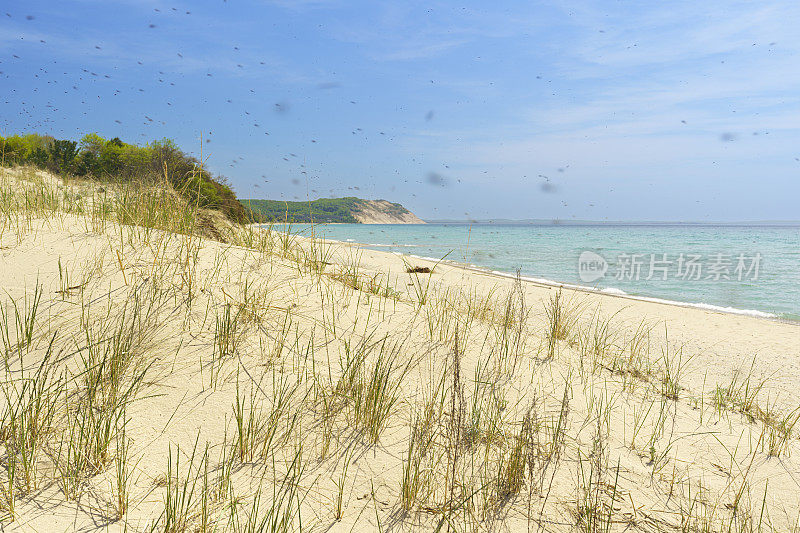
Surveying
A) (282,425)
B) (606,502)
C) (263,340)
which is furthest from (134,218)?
(606,502)

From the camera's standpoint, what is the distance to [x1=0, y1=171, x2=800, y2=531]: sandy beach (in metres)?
2.03

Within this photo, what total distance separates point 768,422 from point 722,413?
298mm

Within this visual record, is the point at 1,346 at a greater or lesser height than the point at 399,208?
lesser

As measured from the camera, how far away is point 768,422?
3.46m

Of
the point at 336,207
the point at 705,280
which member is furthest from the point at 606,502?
the point at 336,207

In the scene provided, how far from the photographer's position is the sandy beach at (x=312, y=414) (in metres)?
2.03

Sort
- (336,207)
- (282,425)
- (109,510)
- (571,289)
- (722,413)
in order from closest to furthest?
(109,510) → (282,425) → (722,413) → (571,289) → (336,207)

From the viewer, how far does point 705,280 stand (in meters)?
15.6

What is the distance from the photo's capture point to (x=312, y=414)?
266 centimetres

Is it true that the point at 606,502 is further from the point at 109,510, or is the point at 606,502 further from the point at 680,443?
the point at 109,510

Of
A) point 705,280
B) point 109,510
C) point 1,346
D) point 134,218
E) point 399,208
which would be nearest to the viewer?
point 109,510

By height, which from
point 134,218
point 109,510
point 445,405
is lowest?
point 109,510

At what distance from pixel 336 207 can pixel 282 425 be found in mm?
86241

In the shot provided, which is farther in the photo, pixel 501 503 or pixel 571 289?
pixel 571 289
